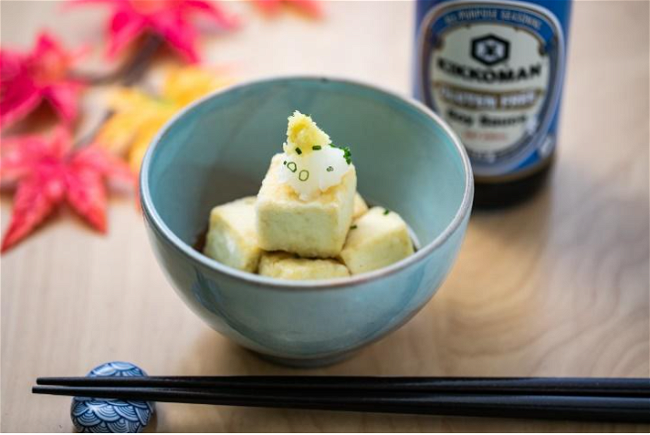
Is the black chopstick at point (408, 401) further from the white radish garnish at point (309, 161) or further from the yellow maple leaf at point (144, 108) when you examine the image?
the yellow maple leaf at point (144, 108)

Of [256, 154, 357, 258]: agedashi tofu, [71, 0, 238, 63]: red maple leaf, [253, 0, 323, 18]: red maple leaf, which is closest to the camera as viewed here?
[256, 154, 357, 258]: agedashi tofu

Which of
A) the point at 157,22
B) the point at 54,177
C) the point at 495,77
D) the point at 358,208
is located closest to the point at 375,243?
the point at 358,208

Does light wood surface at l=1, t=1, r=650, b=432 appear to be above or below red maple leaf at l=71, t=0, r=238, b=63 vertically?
below

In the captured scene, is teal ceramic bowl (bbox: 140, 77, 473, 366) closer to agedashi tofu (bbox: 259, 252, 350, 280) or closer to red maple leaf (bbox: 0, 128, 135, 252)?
Result: agedashi tofu (bbox: 259, 252, 350, 280)

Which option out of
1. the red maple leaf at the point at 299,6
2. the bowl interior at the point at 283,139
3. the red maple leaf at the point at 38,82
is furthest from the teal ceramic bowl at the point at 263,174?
the red maple leaf at the point at 299,6

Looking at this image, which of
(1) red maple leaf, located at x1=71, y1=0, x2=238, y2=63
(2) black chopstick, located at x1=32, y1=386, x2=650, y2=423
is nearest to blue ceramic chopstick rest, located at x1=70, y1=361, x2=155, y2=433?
(2) black chopstick, located at x1=32, y1=386, x2=650, y2=423

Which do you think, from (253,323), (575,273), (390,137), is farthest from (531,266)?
(253,323)
